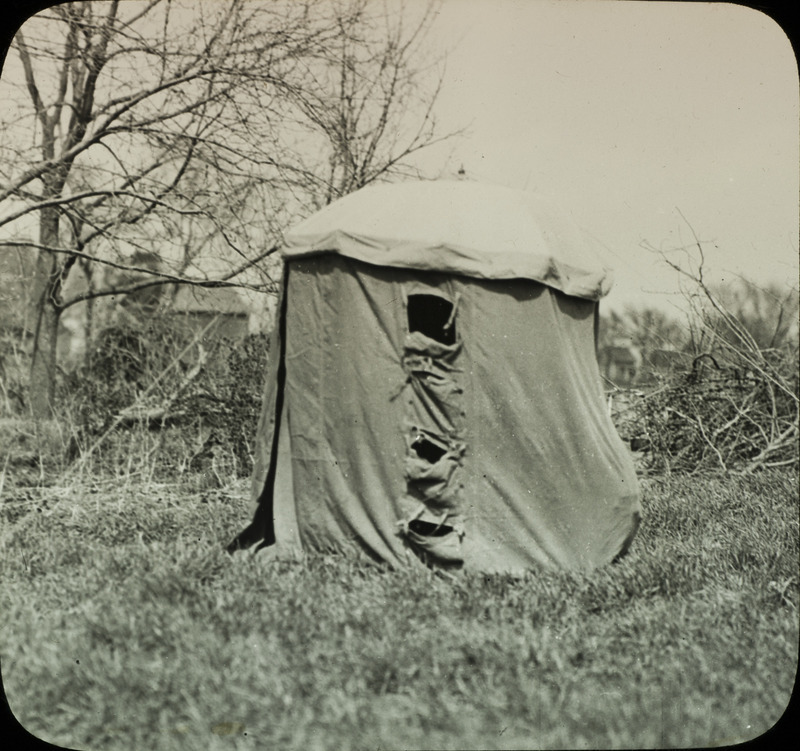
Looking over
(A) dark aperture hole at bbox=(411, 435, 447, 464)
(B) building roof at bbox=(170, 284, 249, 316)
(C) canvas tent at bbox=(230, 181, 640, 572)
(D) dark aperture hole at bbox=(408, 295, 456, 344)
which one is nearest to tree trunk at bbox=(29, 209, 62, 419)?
(B) building roof at bbox=(170, 284, 249, 316)

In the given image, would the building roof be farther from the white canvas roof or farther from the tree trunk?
the white canvas roof

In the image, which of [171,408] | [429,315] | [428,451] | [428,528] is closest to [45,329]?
[171,408]

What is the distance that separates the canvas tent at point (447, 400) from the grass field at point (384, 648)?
0.26 m

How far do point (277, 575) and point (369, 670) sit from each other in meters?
1.18

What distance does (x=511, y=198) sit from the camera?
4941 mm

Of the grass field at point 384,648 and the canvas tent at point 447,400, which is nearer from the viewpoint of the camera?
the grass field at point 384,648

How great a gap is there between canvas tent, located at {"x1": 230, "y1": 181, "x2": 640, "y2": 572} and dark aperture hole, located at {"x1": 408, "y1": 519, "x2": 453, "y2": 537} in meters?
0.01

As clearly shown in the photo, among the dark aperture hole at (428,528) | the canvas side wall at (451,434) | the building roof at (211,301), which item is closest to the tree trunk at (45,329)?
the building roof at (211,301)

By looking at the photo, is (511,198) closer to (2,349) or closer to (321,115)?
(321,115)

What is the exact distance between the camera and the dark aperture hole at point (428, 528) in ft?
15.5

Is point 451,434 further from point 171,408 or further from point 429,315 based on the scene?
point 171,408

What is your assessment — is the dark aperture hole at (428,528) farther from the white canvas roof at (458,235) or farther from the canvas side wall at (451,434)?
the white canvas roof at (458,235)

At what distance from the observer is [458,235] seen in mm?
4539

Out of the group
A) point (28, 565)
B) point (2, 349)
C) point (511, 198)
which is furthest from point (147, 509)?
point (2, 349)
